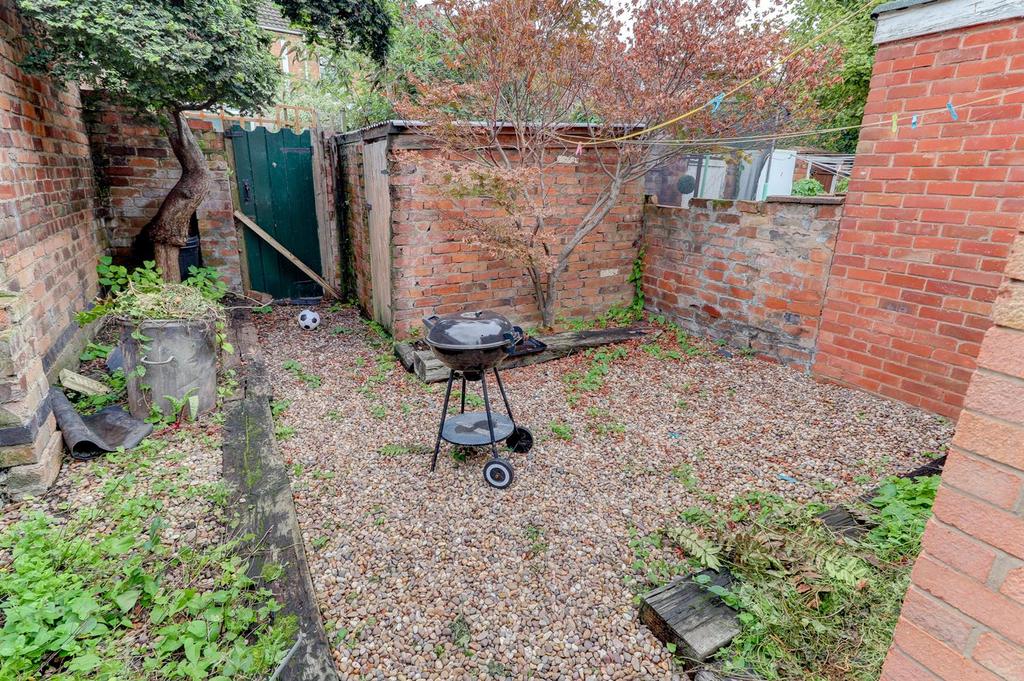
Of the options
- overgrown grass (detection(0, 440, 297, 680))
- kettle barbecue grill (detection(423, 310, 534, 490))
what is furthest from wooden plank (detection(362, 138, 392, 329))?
overgrown grass (detection(0, 440, 297, 680))

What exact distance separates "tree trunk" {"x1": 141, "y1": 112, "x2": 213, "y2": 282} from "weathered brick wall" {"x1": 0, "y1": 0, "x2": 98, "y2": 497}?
21.1 inches

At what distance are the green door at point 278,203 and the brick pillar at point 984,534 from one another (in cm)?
691

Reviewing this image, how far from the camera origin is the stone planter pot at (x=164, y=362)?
325 centimetres

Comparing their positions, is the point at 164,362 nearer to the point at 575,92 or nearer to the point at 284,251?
the point at 284,251

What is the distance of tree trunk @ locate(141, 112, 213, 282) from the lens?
4.73m

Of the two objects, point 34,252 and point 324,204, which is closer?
point 34,252

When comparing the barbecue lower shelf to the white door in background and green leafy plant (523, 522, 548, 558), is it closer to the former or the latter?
green leafy plant (523, 522, 548, 558)

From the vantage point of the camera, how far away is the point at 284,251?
6.52m

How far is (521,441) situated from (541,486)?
1.36 ft

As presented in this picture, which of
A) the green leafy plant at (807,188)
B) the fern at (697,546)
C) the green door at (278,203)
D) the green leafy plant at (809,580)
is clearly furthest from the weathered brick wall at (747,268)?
the green leafy plant at (807,188)

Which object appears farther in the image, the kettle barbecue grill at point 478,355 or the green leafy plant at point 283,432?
the green leafy plant at point 283,432

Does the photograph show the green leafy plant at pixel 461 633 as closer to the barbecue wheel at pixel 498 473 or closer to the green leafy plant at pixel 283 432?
the barbecue wheel at pixel 498 473

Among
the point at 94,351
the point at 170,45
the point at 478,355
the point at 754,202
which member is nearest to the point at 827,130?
the point at 754,202

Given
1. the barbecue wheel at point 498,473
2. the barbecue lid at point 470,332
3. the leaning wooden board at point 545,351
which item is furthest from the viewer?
the leaning wooden board at point 545,351
